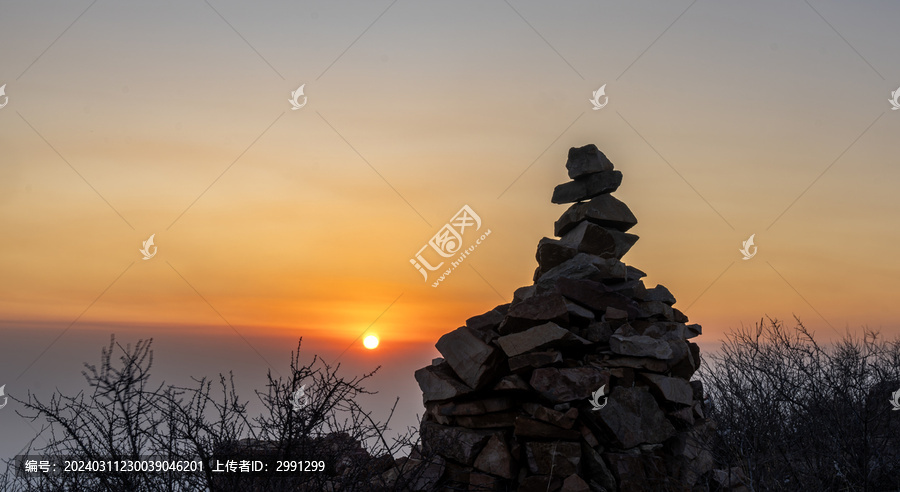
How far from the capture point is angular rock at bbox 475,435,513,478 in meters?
10.1

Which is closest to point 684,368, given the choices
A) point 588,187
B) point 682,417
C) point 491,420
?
point 682,417

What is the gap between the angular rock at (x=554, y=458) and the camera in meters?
9.94

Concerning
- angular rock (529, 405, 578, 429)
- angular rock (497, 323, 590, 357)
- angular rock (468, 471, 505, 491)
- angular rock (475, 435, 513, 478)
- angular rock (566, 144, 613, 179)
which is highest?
angular rock (566, 144, 613, 179)

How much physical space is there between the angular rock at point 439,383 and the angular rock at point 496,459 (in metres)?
0.89

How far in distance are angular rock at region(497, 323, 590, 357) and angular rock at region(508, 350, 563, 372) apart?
0.42ft

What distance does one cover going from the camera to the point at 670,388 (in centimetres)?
1088

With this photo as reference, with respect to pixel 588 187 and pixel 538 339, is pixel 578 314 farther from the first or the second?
pixel 588 187

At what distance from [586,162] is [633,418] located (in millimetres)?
5290

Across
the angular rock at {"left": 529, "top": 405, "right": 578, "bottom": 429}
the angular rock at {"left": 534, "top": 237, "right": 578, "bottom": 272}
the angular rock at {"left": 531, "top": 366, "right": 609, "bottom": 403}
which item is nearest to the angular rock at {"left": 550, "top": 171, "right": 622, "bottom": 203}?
the angular rock at {"left": 534, "top": 237, "right": 578, "bottom": 272}

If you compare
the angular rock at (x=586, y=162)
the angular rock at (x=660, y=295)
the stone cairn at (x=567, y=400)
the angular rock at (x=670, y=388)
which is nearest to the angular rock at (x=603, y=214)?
the angular rock at (x=586, y=162)

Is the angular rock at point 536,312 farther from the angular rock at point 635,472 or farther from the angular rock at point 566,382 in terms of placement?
the angular rock at point 635,472

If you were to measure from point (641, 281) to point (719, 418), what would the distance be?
4.50m

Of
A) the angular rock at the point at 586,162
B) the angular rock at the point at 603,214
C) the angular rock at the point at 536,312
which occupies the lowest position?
the angular rock at the point at 536,312

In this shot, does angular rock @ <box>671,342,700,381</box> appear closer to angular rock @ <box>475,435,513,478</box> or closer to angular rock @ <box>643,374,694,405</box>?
angular rock @ <box>643,374,694,405</box>
